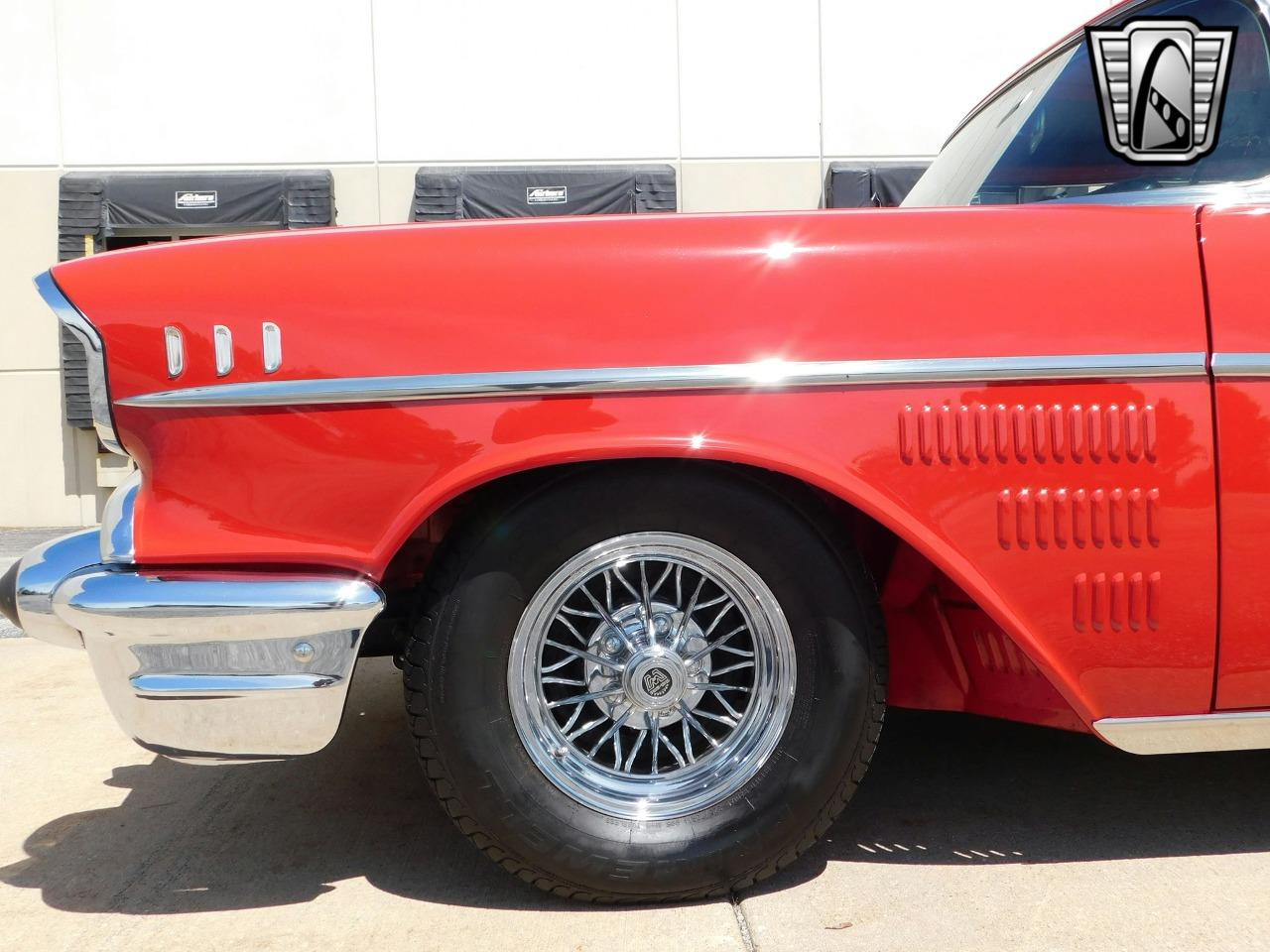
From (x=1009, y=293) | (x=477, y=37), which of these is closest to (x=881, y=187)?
(x=477, y=37)

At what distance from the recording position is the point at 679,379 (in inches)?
72.1

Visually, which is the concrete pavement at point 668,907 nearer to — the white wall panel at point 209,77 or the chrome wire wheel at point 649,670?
the chrome wire wheel at point 649,670

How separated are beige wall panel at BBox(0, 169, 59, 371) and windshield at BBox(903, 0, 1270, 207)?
776cm

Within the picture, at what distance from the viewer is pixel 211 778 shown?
2709 millimetres

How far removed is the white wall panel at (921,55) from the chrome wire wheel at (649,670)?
281 inches

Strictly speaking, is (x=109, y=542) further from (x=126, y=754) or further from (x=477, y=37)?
(x=477, y=37)

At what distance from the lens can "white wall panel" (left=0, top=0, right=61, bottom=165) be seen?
804cm

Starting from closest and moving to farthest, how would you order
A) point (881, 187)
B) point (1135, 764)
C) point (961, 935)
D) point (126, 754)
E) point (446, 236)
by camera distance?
point (961, 935) < point (446, 236) < point (1135, 764) < point (126, 754) < point (881, 187)

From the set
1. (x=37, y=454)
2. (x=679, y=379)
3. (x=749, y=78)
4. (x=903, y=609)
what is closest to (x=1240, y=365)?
(x=903, y=609)

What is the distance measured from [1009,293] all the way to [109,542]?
170cm

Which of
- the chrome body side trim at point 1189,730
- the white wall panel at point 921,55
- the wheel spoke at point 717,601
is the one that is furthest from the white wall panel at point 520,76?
the chrome body side trim at point 1189,730

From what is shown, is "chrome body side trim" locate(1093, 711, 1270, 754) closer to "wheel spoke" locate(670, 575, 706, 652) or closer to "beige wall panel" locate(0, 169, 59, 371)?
"wheel spoke" locate(670, 575, 706, 652)

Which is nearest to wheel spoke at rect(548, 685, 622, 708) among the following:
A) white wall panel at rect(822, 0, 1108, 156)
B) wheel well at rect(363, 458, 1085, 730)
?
wheel well at rect(363, 458, 1085, 730)

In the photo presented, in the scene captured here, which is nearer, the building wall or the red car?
the red car
